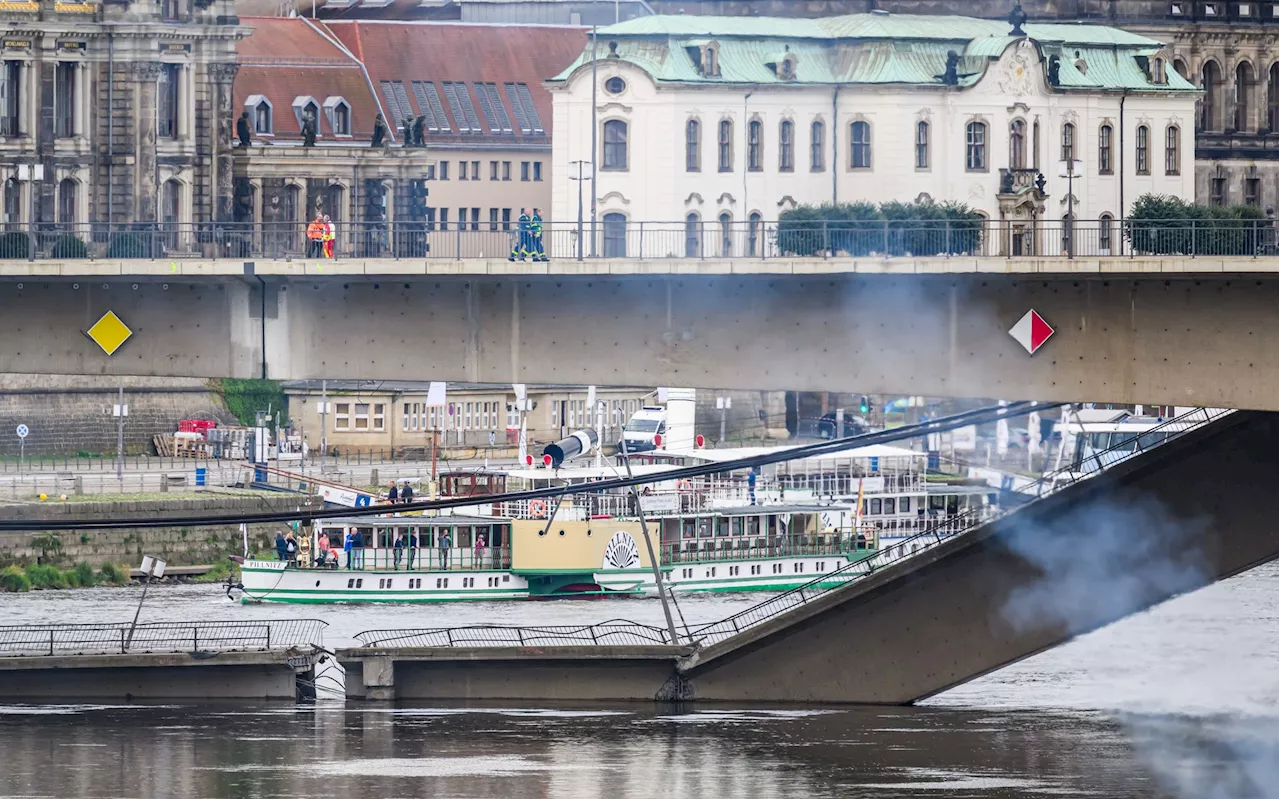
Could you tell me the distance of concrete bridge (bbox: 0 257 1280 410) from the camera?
45219mm

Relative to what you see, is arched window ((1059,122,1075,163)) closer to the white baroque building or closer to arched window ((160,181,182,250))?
the white baroque building

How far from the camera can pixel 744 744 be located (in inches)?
1939

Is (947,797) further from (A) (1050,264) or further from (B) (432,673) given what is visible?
(B) (432,673)

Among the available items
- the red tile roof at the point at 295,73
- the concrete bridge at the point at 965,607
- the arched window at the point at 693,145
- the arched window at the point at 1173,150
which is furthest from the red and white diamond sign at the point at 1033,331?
the red tile roof at the point at 295,73

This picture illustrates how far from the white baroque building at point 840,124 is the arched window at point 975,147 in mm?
52

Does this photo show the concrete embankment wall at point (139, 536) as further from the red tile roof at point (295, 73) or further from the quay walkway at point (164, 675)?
the red tile roof at point (295, 73)

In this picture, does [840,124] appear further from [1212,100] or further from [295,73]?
[295,73]

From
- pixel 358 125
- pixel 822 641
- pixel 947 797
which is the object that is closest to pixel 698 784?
pixel 947 797

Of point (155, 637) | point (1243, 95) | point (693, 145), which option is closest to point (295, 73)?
point (693, 145)

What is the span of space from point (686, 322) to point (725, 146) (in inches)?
→ 2552

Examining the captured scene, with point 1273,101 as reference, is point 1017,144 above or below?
below

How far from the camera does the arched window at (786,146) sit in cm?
11150

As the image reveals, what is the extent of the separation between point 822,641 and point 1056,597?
4.58m

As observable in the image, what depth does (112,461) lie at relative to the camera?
108125 millimetres
